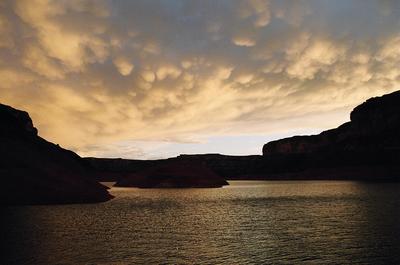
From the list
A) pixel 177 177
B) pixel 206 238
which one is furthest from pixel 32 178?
pixel 177 177

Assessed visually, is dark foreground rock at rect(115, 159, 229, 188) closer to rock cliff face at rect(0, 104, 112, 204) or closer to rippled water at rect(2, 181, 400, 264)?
rock cliff face at rect(0, 104, 112, 204)

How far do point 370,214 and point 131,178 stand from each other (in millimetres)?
119764

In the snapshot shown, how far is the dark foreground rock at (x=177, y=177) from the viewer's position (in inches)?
5463

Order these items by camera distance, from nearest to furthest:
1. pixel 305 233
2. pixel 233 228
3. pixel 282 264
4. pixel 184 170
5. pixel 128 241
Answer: pixel 282 264, pixel 128 241, pixel 305 233, pixel 233 228, pixel 184 170

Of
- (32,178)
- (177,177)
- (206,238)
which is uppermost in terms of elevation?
(177,177)

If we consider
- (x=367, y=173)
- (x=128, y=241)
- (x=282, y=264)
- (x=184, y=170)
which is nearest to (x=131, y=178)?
(x=184, y=170)

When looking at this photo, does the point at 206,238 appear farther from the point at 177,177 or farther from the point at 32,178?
the point at 177,177

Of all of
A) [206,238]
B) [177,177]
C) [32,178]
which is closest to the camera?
[206,238]

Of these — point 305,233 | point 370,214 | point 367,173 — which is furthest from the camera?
point 367,173

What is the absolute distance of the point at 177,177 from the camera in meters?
142

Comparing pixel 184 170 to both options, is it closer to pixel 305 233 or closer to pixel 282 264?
pixel 305 233

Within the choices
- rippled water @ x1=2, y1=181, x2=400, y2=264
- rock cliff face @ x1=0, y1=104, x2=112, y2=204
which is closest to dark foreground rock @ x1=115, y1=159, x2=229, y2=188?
rock cliff face @ x1=0, y1=104, x2=112, y2=204

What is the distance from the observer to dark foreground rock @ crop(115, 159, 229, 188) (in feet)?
455

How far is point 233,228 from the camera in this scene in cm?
3631
